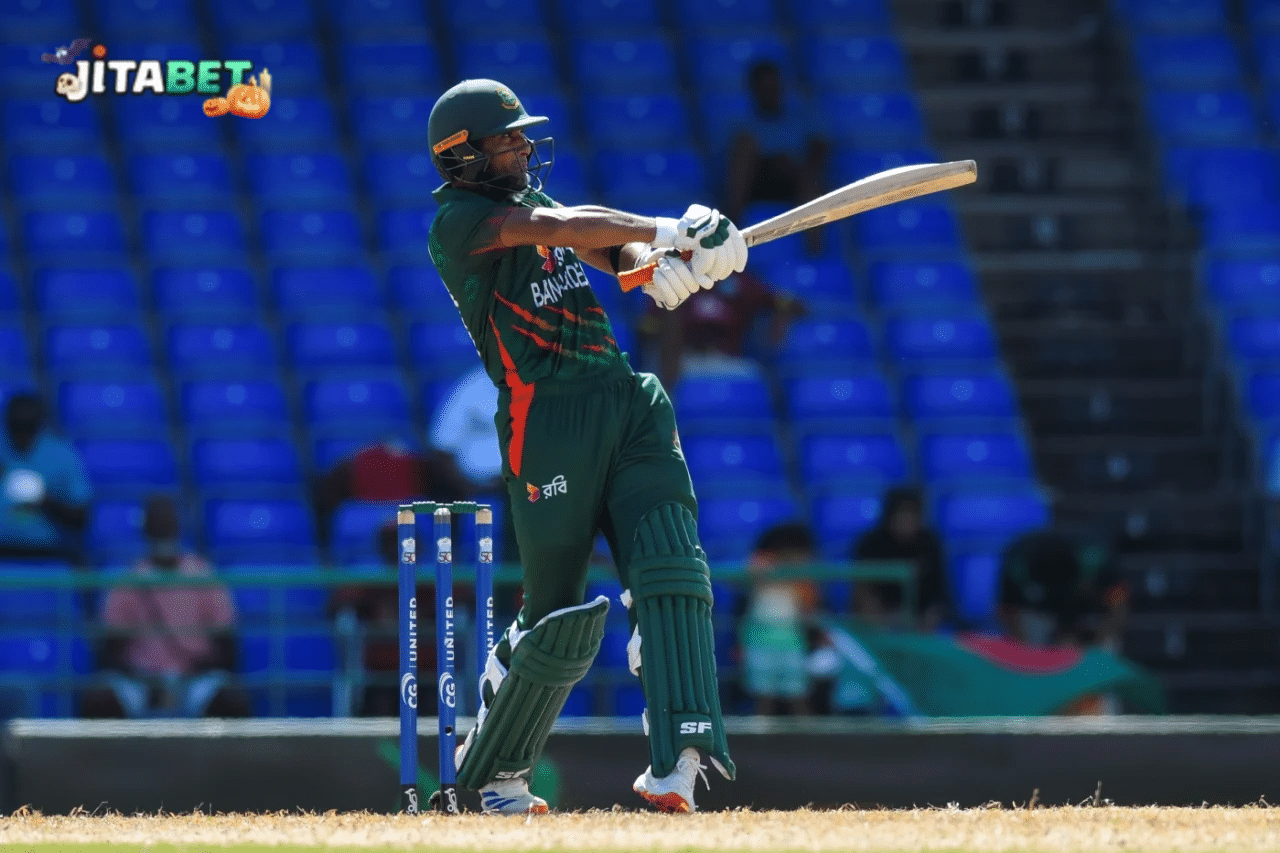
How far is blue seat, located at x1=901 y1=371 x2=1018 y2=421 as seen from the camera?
994 cm

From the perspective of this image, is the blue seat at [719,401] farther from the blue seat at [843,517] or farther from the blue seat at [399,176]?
the blue seat at [399,176]

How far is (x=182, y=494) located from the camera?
30.5ft

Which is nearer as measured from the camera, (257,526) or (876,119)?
(257,526)

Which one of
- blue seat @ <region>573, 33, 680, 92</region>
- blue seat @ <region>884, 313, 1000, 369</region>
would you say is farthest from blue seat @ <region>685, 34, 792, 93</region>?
blue seat @ <region>884, 313, 1000, 369</region>

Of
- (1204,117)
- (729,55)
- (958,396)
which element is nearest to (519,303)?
(958,396)

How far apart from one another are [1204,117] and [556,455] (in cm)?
738


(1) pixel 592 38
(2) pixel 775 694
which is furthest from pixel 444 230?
(1) pixel 592 38

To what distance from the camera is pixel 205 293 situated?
10164 millimetres

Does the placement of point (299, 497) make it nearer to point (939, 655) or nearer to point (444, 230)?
point (939, 655)

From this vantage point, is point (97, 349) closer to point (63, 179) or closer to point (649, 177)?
point (63, 179)

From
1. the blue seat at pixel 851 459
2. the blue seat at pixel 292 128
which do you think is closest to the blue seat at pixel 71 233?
the blue seat at pixel 292 128

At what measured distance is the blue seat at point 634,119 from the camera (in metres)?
11.0

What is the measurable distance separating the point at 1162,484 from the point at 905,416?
54.6 inches

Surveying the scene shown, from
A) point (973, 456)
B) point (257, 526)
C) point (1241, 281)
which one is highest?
point (1241, 281)
